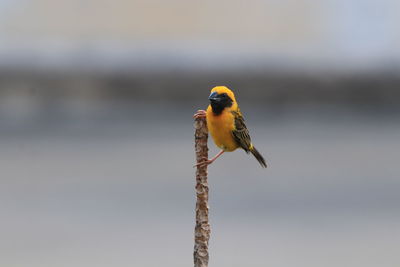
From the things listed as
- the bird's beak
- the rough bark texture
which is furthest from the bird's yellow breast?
the rough bark texture

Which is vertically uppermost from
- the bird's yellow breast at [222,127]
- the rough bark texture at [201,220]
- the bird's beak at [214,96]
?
the bird's yellow breast at [222,127]

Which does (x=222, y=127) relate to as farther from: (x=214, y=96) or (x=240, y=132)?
(x=214, y=96)

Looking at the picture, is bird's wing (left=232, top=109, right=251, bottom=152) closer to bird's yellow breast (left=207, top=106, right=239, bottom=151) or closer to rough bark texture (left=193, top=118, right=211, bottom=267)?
bird's yellow breast (left=207, top=106, right=239, bottom=151)

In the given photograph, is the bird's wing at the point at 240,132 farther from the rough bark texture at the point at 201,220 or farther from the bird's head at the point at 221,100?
the rough bark texture at the point at 201,220

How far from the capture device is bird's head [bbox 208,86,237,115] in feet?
→ 4.92

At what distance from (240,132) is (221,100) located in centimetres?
15

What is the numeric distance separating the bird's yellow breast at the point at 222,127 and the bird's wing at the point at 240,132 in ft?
0.04

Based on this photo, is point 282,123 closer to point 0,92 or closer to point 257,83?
point 257,83

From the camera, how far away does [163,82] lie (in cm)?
614

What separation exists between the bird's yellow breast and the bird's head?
0.02 m

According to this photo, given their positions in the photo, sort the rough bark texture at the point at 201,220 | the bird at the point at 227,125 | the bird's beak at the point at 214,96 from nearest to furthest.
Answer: the rough bark texture at the point at 201,220 → the bird's beak at the point at 214,96 → the bird at the point at 227,125

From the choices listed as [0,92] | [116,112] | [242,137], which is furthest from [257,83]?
[242,137]

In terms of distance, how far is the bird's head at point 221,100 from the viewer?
1500mm

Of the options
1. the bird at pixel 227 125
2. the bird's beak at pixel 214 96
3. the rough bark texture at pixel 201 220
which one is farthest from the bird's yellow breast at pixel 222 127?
the rough bark texture at pixel 201 220
